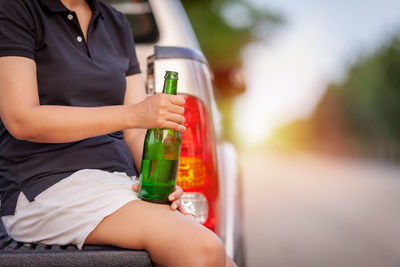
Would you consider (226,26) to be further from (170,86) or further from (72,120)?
(72,120)

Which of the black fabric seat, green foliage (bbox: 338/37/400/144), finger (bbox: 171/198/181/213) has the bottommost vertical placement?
the black fabric seat

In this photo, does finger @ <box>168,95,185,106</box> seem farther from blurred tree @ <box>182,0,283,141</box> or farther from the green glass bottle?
blurred tree @ <box>182,0,283,141</box>

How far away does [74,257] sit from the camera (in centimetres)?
170

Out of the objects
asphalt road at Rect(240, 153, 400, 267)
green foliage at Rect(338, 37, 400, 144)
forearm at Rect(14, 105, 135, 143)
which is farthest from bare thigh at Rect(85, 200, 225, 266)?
green foliage at Rect(338, 37, 400, 144)

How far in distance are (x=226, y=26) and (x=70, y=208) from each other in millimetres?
21500

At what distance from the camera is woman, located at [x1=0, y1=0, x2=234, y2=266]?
173 cm

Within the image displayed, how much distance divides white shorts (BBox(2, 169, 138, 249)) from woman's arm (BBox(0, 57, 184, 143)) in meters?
0.19

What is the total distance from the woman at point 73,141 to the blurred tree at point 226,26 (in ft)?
57.2

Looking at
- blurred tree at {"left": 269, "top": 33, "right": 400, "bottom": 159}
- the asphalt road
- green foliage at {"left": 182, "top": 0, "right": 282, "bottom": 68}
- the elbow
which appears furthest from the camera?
blurred tree at {"left": 269, "top": 33, "right": 400, "bottom": 159}

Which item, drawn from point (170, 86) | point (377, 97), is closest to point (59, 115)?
point (170, 86)

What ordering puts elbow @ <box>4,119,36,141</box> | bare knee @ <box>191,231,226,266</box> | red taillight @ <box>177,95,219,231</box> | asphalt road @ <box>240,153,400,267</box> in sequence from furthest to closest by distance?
asphalt road @ <box>240,153,400,267</box> < red taillight @ <box>177,95,219,231</box> < elbow @ <box>4,119,36,141</box> < bare knee @ <box>191,231,226,266</box>

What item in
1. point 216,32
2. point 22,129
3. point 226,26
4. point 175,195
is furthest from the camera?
point 226,26

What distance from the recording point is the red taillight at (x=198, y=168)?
7.30ft

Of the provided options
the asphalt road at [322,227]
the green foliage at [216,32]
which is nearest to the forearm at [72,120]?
the asphalt road at [322,227]
